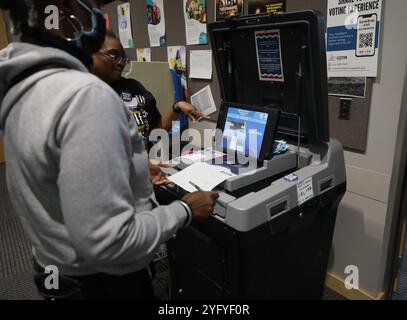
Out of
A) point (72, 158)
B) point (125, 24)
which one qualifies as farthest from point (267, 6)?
point (125, 24)

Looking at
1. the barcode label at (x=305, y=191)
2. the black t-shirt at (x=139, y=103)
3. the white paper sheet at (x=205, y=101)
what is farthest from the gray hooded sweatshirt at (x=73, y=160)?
the white paper sheet at (x=205, y=101)

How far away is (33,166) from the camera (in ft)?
1.94

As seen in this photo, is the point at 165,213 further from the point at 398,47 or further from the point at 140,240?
the point at 398,47

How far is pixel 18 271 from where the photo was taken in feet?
6.40

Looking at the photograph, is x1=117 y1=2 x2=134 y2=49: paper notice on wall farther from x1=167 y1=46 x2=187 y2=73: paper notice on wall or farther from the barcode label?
the barcode label

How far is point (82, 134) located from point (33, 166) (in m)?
0.14

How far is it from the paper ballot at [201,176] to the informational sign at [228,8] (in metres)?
1.00

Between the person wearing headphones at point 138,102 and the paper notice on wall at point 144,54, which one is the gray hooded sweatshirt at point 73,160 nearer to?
the person wearing headphones at point 138,102

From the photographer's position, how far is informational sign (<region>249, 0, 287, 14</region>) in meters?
1.54

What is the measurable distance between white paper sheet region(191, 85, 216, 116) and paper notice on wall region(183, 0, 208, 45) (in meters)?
0.31

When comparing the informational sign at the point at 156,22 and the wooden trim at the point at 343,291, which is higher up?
the informational sign at the point at 156,22

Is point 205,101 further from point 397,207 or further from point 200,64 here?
point 397,207

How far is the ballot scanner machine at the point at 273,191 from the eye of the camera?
0.97 meters
